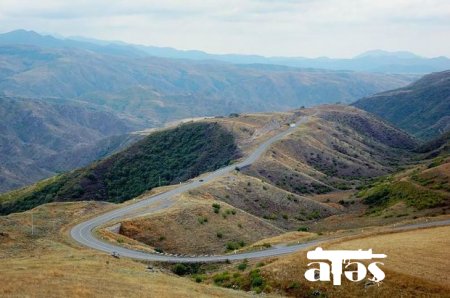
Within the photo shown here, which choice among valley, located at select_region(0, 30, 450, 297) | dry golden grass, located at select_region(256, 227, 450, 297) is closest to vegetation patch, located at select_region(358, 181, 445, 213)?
valley, located at select_region(0, 30, 450, 297)

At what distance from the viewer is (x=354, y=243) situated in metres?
43.8

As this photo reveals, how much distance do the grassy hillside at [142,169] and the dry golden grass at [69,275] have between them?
7378 centimetres

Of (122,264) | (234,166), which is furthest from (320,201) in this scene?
(122,264)

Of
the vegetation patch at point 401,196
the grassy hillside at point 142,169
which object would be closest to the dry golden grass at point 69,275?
the vegetation patch at point 401,196

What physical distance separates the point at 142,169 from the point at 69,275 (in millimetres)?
111491

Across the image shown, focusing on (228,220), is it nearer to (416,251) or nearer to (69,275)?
(416,251)

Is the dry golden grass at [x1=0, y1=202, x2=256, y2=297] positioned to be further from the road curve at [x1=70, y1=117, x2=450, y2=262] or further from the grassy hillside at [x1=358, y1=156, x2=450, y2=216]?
the grassy hillside at [x1=358, y1=156, x2=450, y2=216]

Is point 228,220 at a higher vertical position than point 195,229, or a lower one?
lower

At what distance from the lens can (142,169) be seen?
5655 inches

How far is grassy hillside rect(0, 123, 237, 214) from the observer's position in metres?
131

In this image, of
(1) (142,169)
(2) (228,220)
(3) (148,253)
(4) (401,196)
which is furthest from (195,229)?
(1) (142,169)

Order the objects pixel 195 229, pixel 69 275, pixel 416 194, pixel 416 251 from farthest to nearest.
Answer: pixel 416 194 < pixel 195 229 < pixel 416 251 < pixel 69 275

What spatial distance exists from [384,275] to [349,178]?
4226 inches

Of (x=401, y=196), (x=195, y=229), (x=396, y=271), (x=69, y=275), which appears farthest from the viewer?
(x=401, y=196)
